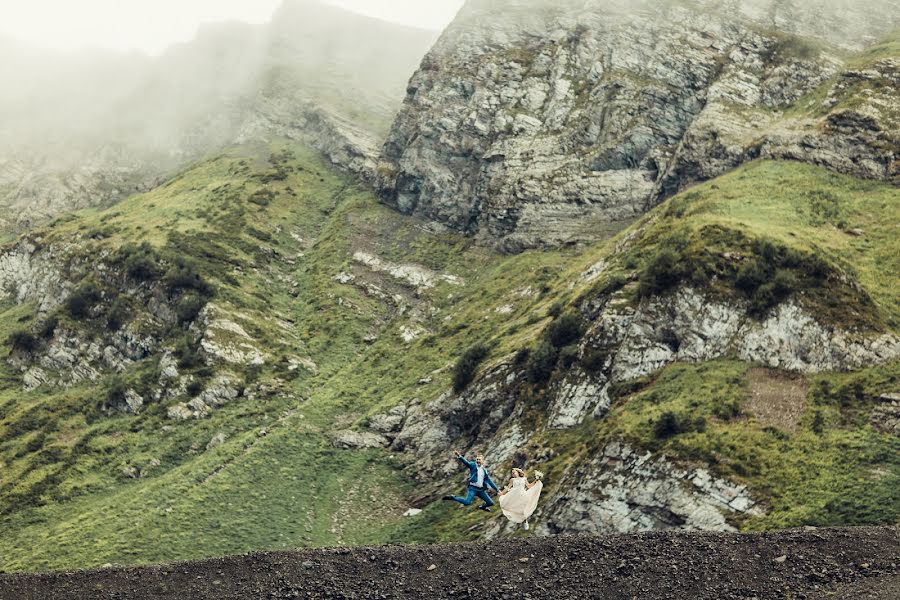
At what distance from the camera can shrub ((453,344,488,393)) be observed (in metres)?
69.8

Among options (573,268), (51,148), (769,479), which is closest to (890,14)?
(573,268)

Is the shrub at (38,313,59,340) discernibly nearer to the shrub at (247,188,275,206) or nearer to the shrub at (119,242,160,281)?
the shrub at (119,242,160,281)

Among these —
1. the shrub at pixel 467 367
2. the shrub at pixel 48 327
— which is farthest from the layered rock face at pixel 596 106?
the shrub at pixel 48 327

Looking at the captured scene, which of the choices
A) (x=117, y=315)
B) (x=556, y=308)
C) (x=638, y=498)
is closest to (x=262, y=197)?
(x=117, y=315)

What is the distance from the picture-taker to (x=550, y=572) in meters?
25.3

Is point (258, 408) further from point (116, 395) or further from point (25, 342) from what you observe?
point (25, 342)

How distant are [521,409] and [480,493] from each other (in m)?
29.8

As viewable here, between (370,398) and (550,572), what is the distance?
182 ft

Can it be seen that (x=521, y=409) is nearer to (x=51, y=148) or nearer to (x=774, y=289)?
(x=774, y=289)

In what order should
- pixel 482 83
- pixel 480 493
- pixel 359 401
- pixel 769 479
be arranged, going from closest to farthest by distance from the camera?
pixel 480 493 → pixel 769 479 → pixel 359 401 → pixel 482 83

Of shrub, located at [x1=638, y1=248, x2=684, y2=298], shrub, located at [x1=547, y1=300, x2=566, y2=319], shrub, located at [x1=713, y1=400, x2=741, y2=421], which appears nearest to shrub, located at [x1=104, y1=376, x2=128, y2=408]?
shrub, located at [x1=547, y1=300, x2=566, y2=319]

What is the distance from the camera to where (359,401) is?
7931cm

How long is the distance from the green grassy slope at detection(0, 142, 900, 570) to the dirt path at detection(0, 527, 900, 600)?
27.0 feet

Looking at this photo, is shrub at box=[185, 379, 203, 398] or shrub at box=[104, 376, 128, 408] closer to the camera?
shrub at box=[185, 379, 203, 398]
